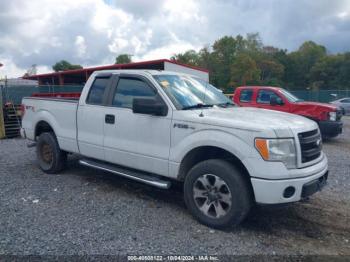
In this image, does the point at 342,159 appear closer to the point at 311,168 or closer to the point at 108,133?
the point at 311,168

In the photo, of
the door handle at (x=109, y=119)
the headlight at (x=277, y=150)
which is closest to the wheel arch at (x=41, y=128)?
the door handle at (x=109, y=119)

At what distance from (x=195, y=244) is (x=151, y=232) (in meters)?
0.57

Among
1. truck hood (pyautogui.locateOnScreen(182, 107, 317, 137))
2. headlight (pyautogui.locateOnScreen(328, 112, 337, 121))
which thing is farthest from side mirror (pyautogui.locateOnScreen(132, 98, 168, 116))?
headlight (pyautogui.locateOnScreen(328, 112, 337, 121))

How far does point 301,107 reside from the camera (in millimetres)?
10273

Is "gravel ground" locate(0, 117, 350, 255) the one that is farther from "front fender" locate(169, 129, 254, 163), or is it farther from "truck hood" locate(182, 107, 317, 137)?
"truck hood" locate(182, 107, 317, 137)

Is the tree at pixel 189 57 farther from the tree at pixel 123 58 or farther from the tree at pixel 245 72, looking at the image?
the tree at pixel 245 72

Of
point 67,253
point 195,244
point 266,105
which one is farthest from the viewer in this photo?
point 266,105

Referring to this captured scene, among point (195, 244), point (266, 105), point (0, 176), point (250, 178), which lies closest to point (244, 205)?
point (250, 178)

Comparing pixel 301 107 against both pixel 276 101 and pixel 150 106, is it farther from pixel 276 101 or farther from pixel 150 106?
pixel 150 106

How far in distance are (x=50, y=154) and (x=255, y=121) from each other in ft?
13.9

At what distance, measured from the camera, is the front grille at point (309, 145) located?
3.71 metres

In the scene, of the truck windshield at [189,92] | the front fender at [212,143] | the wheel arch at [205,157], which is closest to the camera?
the front fender at [212,143]

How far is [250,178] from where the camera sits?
143 inches

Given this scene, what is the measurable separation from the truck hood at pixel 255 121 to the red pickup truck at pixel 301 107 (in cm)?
585
